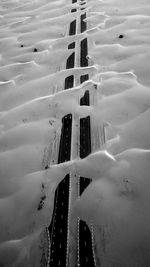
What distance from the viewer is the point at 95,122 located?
1101 inches

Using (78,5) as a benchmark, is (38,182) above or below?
below

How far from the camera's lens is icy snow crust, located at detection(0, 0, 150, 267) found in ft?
60.4

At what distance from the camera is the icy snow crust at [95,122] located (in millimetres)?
18422

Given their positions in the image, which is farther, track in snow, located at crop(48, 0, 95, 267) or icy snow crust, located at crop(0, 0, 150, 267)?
icy snow crust, located at crop(0, 0, 150, 267)

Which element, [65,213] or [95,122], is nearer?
[65,213]

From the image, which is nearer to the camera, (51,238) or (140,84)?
(51,238)

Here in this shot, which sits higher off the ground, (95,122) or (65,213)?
(95,122)

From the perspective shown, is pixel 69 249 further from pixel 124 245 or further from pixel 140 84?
pixel 140 84

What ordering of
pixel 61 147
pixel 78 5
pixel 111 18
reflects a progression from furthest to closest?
pixel 78 5 → pixel 111 18 → pixel 61 147

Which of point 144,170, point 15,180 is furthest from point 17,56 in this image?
point 144,170

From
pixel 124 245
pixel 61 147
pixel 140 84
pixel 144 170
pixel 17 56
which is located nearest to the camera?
pixel 124 245

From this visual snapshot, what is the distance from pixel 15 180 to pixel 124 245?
12.2m

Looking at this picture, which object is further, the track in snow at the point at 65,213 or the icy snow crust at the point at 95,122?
the icy snow crust at the point at 95,122

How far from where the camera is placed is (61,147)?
26.0m
